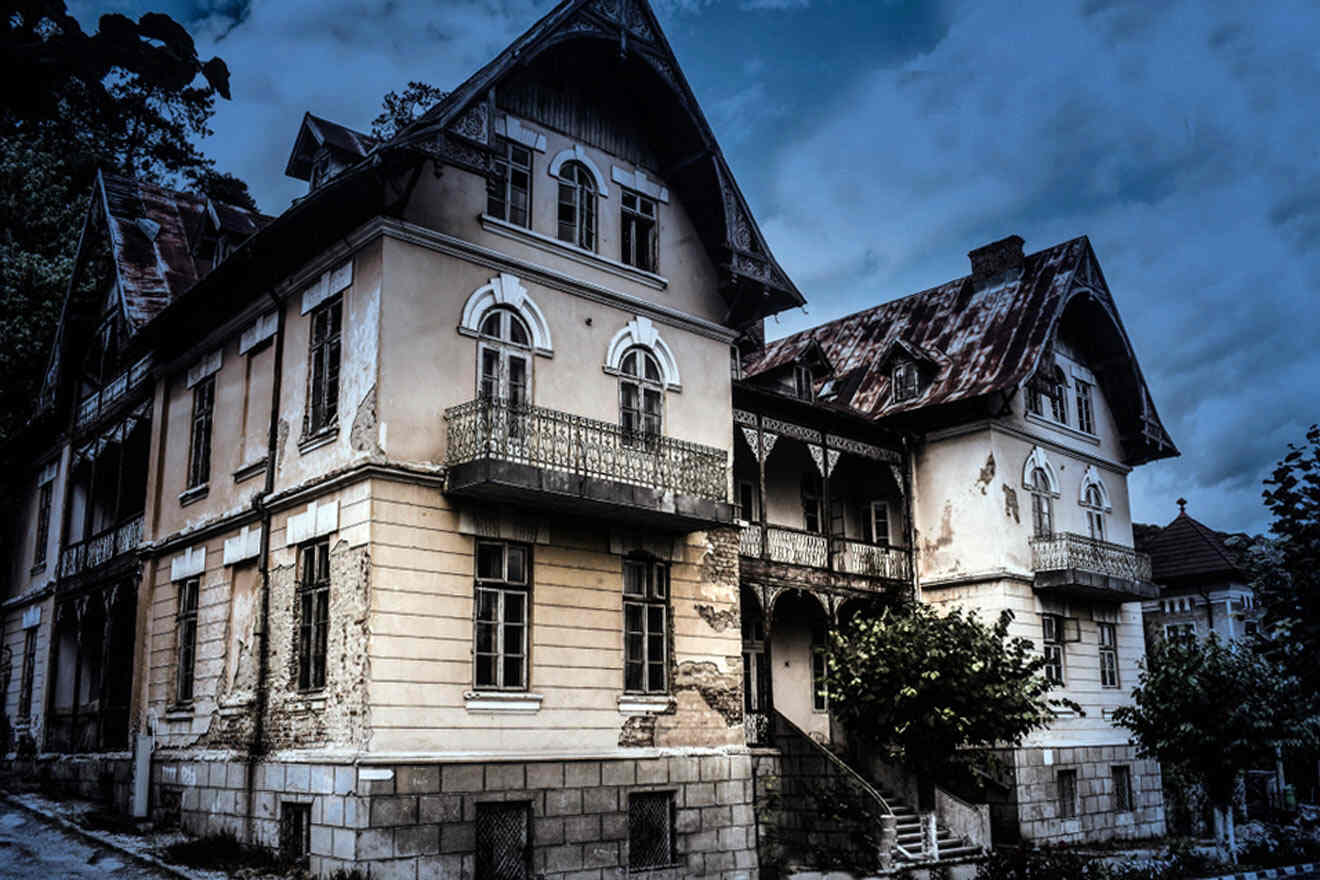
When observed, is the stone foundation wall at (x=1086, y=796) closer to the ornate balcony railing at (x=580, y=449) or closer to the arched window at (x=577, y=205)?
the ornate balcony railing at (x=580, y=449)

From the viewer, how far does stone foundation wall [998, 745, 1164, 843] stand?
24000mm

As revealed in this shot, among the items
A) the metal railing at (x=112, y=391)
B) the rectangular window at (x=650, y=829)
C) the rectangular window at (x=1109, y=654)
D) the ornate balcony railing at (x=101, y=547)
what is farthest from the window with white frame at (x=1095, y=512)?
the metal railing at (x=112, y=391)

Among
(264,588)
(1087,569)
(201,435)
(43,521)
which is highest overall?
Result: (201,435)

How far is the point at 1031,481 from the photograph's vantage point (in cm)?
2669

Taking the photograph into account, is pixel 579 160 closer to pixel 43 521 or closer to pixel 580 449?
pixel 580 449

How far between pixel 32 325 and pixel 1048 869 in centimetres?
2689

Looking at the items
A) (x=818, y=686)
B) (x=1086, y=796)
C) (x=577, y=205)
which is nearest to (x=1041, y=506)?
(x=1086, y=796)

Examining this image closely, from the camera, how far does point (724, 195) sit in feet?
64.5

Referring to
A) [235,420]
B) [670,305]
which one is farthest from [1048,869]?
[235,420]

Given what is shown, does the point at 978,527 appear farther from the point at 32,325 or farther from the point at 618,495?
the point at 32,325

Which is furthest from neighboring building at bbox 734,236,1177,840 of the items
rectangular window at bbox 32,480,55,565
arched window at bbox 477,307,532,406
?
rectangular window at bbox 32,480,55,565

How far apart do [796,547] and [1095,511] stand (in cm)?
966

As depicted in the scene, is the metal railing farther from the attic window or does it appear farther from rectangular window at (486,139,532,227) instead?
the attic window

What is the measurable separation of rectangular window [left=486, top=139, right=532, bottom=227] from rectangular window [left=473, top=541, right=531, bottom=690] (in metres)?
5.00
